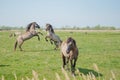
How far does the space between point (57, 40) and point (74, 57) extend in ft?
34.9

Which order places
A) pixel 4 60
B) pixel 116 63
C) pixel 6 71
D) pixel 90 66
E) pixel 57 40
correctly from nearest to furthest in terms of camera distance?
1. pixel 6 71
2. pixel 90 66
3. pixel 116 63
4. pixel 4 60
5. pixel 57 40

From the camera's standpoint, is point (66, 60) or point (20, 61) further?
point (20, 61)

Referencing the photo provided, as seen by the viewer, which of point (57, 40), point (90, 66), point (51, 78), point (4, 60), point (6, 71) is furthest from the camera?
point (57, 40)

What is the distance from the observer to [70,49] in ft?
38.4

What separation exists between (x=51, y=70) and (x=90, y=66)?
253cm

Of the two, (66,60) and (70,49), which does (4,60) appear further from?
(70,49)

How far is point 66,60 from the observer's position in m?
13.2

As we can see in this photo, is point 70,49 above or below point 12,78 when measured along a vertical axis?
above

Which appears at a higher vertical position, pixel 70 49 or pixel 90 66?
pixel 70 49

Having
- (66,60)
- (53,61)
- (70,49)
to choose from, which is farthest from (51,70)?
(53,61)

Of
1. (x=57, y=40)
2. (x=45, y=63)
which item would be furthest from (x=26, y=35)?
(x=45, y=63)

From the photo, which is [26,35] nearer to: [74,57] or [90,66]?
[90,66]

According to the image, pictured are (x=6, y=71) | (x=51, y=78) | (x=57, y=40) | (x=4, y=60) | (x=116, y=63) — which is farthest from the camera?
(x=57, y=40)

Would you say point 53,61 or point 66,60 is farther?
point 53,61
